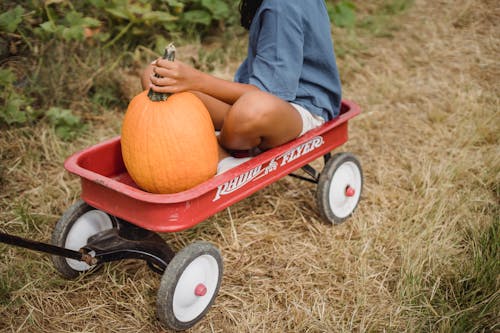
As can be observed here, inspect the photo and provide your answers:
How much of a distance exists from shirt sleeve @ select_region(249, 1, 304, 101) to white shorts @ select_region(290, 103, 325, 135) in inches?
6.1

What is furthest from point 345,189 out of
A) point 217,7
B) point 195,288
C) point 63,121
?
point 217,7

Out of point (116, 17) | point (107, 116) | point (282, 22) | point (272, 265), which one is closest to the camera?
point (282, 22)

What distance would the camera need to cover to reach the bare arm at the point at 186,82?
194 centimetres

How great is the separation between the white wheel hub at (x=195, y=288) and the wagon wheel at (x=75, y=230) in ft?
1.76

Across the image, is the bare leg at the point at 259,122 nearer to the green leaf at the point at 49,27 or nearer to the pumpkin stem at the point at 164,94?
the pumpkin stem at the point at 164,94

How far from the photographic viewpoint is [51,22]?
3195mm

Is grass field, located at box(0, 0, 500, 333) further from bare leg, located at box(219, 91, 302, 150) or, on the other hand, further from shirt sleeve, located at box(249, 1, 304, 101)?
shirt sleeve, located at box(249, 1, 304, 101)

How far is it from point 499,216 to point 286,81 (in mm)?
1273

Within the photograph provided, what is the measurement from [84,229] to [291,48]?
1.19 m

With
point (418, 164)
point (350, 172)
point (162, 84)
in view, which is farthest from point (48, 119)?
point (418, 164)

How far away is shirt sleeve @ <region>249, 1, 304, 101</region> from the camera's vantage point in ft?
7.29

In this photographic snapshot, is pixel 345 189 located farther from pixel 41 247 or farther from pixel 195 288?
pixel 41 247

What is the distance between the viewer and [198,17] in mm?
4102

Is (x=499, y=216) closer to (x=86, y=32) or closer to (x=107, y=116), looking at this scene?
(x=107, y=116)
